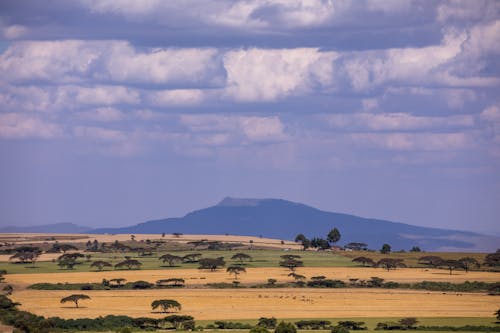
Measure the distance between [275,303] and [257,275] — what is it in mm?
39064

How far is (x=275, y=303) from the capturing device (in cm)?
12588

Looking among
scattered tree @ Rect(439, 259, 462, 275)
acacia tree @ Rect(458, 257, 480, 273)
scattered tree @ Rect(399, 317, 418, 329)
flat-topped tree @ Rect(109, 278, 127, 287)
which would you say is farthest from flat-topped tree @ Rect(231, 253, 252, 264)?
scattered tree @ Rect(399, 317, 418, 329)

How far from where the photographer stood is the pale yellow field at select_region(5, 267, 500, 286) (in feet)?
514

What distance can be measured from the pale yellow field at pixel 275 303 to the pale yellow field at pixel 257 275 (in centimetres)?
1402

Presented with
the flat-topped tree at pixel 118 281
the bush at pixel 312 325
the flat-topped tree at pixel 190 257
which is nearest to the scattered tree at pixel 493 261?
the flat-topped tree at pixel 190 257

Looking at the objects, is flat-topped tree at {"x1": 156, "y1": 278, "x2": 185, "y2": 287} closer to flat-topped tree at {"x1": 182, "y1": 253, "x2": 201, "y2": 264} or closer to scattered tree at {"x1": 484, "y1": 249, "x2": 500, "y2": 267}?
flat-topped tree at {"x1": 182, "y1": 253, "x2": 201, "y2": 264}

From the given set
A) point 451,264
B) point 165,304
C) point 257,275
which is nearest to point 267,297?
point 165,304

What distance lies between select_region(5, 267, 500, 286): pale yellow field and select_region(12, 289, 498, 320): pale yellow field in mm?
14015

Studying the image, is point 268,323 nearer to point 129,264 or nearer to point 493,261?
point 129,264

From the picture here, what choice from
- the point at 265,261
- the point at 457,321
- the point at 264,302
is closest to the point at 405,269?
the point at 265,261

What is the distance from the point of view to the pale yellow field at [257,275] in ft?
514

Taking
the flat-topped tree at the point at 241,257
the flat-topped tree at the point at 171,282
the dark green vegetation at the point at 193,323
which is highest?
the flat-topped tree at the point at 241,257

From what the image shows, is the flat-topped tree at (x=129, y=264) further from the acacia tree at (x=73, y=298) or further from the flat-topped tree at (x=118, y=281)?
the acacia tree at (x=73, y=298)

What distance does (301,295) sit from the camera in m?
137
